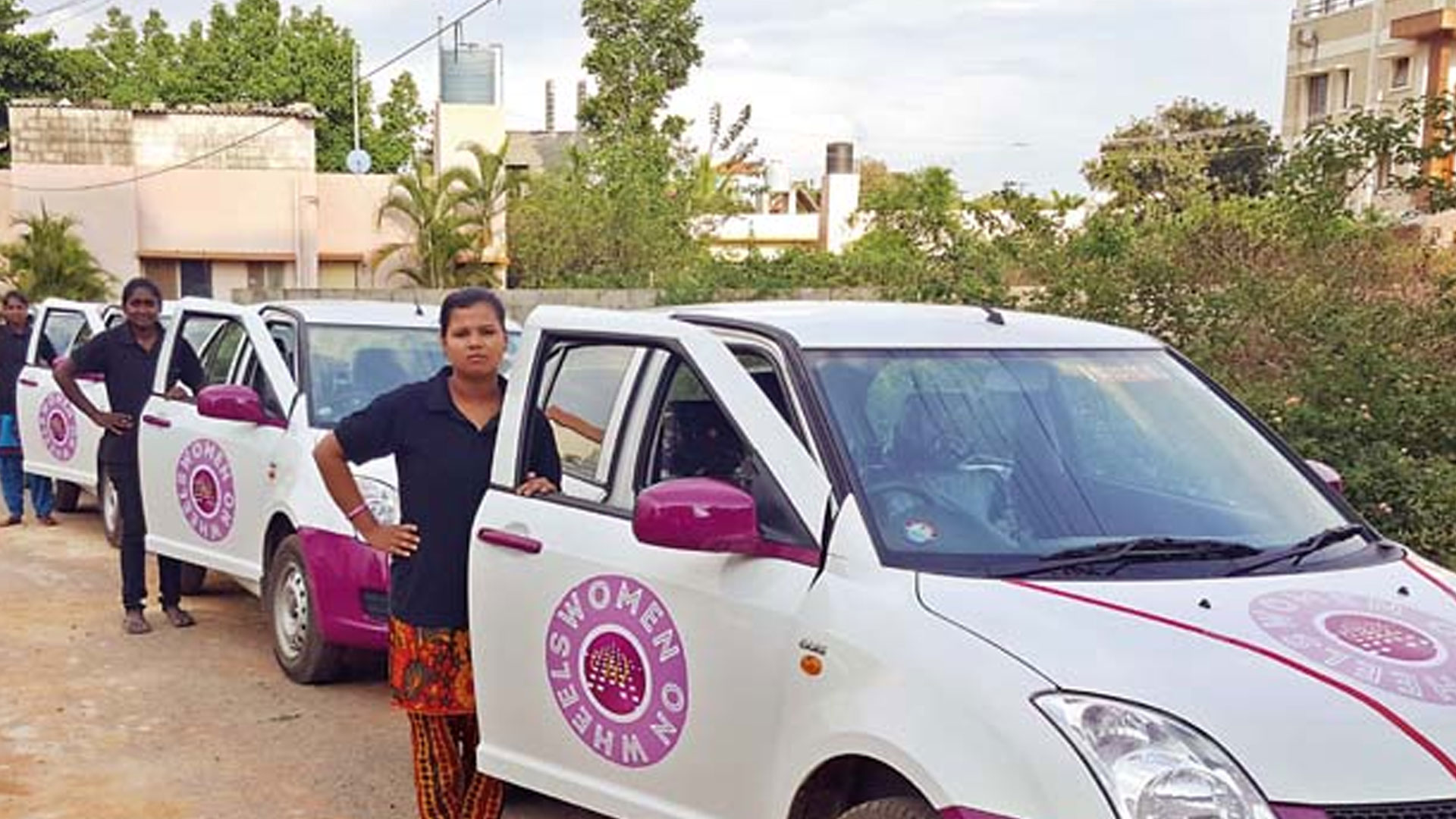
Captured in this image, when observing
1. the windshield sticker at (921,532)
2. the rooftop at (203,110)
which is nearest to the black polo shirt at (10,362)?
the windshield sticker at (921,532)

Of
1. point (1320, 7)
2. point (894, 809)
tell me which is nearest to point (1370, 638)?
point (894, 809)

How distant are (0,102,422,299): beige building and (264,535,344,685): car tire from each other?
2240 cm

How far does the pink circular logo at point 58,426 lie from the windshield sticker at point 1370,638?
985 centimetres

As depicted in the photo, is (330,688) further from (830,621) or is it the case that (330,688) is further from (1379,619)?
(1379,619)

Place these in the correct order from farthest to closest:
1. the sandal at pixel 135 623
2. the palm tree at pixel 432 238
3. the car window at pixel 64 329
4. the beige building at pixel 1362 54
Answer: the beige building at pixel 1362 54 < the palm tree at pixel 432 238 < the car window at pixel 64 329 < the sandal at pixel 135 623

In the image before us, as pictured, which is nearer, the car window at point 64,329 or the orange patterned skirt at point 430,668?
the orange patterned skirt at point 430,668

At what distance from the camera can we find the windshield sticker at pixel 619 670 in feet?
12.0

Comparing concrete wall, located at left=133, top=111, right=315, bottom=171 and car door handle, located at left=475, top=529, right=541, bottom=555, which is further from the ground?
concrete wall, located at left=133, top=111, right=315, bottom=171

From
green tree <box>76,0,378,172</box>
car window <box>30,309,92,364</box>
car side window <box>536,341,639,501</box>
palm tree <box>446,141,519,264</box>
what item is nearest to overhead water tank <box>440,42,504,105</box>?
palm tree <box>446,141,519,264</box>

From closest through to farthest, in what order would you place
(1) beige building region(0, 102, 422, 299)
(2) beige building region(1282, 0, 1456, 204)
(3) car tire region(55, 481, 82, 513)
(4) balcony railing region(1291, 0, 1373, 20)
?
(3) car tire region(55, 481, 82, 513), (1) beige building region(0, 102, 422, 299), (2) beige building region(1282, 0, 1456, 204), (4) balcony railing region(1291, 0, 1373, 20)

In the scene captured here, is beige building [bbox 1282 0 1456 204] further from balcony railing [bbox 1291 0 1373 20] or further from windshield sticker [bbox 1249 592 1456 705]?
windshield sticker [bbox 1249 592 1456 705]

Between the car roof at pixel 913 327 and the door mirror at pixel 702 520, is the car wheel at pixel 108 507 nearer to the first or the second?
the car roof at pixel 913 327

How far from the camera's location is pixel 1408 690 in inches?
110

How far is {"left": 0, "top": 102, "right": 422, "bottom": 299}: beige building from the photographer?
2798 centimetres
